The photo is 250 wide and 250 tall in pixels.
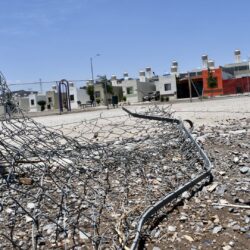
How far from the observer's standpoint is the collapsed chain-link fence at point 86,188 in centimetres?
251

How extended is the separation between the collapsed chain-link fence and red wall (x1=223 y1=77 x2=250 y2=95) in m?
39.2

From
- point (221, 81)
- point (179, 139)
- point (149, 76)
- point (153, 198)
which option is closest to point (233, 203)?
point (153, 198)

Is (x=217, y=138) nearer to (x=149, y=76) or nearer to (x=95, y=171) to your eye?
(x=95, y=171)

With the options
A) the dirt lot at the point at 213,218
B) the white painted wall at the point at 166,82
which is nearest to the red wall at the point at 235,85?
the white painted wall at the point at 166,82

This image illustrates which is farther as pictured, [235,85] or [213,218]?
[235,85]

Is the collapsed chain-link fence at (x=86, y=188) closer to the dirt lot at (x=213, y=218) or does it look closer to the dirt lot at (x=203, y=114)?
the dirt lot at (x=213, y=218)

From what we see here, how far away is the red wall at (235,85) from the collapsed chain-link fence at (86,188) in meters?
39.2

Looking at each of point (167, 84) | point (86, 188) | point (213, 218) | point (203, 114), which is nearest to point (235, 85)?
point (167, 84)

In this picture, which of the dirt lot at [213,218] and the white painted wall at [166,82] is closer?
the dirt lot at [213,218]

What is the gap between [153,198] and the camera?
10.5 feet

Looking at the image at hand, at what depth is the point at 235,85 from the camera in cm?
4800

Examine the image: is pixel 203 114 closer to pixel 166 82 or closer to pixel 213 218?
pixel 213 218

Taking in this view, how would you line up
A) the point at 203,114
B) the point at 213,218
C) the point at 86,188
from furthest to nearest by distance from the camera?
the point at 203,114, the point at 86,188, the point at 213,218

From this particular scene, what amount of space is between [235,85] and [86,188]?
153 ft
